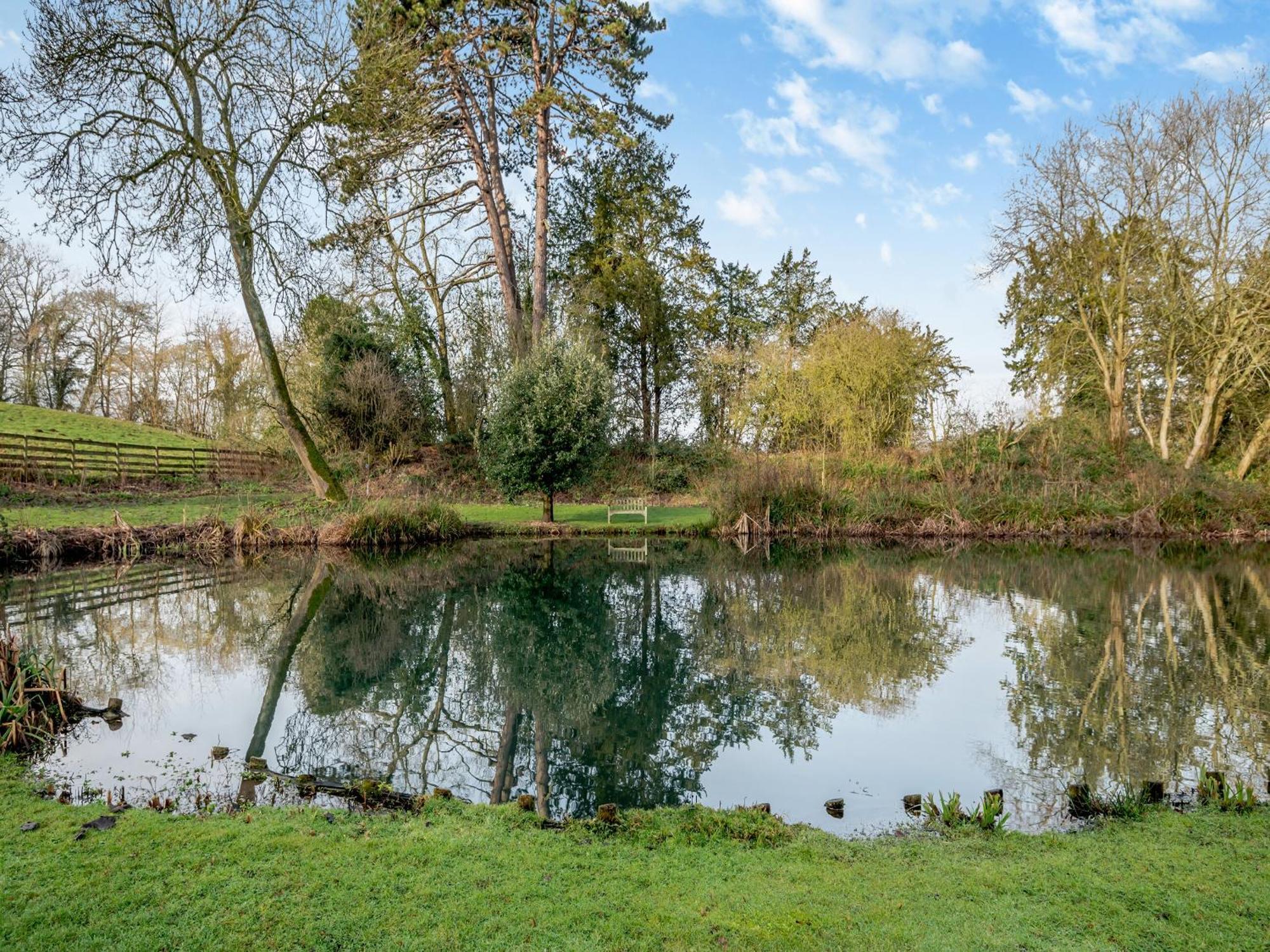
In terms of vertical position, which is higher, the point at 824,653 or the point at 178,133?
the point at 178,133

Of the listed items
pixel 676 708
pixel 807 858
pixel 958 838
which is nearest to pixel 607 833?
pixel 807 858

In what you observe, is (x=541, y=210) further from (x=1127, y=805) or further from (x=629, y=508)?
(x=1127, y=805)

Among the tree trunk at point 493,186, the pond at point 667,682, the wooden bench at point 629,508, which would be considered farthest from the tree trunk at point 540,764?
the tree trunk at point 493,186

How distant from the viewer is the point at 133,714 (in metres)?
5.97

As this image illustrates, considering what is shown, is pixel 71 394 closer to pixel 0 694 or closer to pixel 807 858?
pixel 0 694

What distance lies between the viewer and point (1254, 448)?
22656 millimetres

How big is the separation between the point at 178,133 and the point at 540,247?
33.7ft

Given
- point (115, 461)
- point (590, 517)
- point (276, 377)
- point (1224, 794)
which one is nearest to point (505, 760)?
point (1224, 794)

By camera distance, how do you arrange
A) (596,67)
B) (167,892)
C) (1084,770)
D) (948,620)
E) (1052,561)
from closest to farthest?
(167,892) < (1084,770) < (948,620) < (1052,561) < (596,67)

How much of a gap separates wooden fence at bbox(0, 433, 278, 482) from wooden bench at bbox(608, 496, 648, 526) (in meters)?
12.5

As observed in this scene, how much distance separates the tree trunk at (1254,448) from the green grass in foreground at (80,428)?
35904 mm

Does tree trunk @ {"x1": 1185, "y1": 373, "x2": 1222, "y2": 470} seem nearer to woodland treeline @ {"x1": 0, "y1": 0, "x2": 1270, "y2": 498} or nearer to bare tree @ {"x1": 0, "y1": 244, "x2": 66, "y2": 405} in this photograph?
woodland treeline @ {"x1": 0, "y1": 0, "x2": 1270, "y2": 498}

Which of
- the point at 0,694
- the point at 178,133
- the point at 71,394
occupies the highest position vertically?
the point at 178,133

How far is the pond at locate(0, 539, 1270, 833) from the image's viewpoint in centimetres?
486
